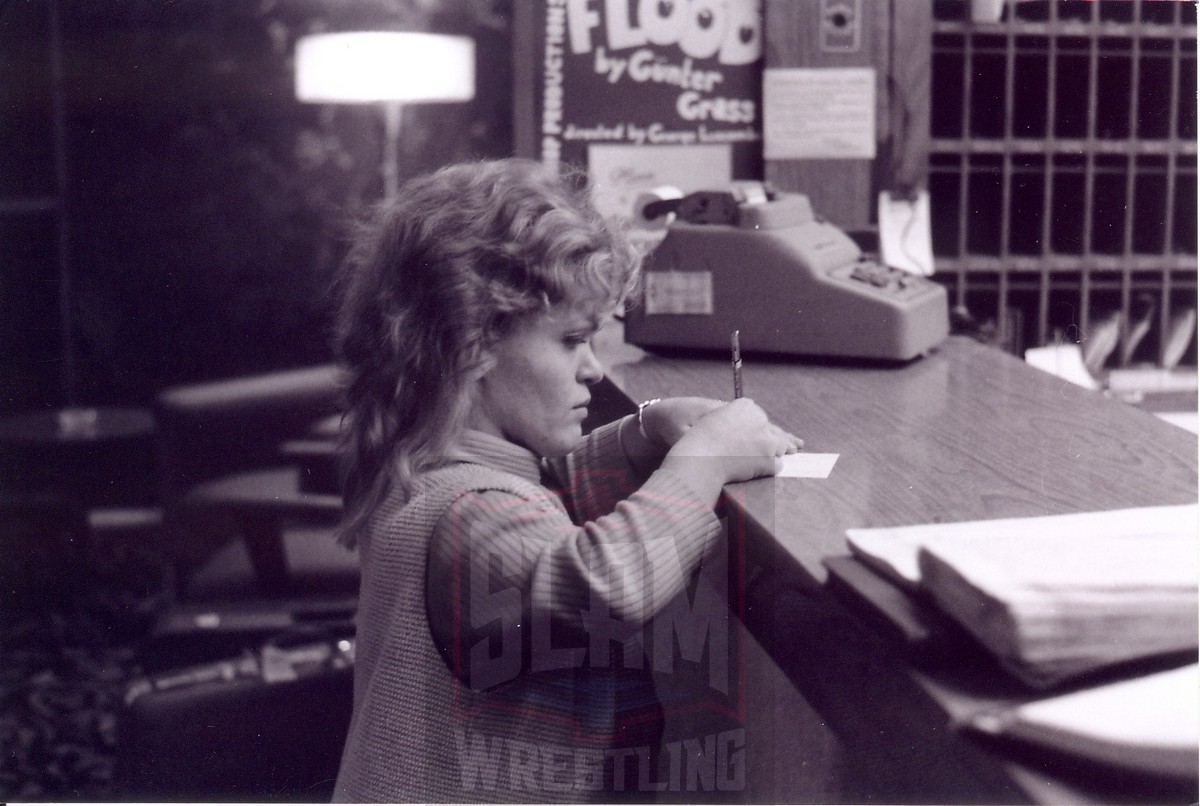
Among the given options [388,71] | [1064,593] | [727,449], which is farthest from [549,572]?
[388,71]

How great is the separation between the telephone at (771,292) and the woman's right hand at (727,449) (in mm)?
570

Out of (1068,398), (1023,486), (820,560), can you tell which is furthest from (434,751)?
(1068,398)

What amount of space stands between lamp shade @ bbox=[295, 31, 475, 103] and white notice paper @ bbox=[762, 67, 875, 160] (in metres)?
0.64

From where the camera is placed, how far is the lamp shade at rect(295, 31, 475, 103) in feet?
8.65

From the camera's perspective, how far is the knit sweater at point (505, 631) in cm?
108

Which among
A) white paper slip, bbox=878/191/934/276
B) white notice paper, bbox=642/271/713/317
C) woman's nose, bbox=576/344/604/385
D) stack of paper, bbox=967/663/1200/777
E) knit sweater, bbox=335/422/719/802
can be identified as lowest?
knit sweater, bbox=335/422/719/802

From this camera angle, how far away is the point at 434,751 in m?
1.18

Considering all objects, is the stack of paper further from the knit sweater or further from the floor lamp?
the floor lamp

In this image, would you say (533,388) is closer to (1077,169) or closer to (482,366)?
(482,366)

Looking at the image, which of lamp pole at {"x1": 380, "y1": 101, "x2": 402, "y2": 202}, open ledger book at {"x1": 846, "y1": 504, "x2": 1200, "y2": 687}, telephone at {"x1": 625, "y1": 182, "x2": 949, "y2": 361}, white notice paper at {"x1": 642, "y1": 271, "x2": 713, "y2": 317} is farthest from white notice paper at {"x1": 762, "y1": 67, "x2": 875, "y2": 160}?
open ledger book at {"x1": 846, "y1": 504, "x2": 1200, "y2": 687}

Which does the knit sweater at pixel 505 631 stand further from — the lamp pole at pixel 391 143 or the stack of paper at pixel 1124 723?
the lamp pole at pixel 391 143

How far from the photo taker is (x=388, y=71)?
9.18ft

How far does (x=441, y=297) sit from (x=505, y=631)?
369 millimetres

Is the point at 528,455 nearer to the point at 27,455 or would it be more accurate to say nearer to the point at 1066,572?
the point at 1066,572
